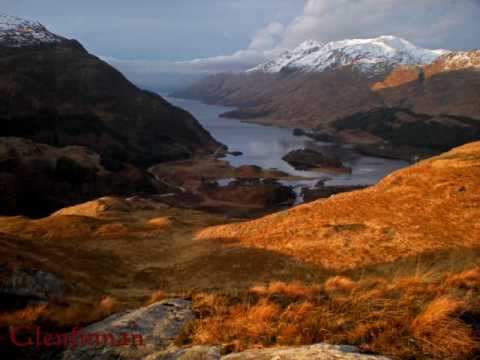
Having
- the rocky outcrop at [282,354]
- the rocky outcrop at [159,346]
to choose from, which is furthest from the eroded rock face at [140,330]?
the rocky outcrop at [282,354]

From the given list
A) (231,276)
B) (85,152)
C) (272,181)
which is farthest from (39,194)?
(231,276)

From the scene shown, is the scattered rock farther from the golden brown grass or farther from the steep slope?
the steep slope

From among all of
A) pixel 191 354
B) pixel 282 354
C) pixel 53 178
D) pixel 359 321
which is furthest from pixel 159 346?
pixel 53 178

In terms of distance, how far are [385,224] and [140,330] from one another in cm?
2066

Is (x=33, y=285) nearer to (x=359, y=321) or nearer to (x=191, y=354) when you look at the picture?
(x=191, y=354)

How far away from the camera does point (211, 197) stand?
14562 cm

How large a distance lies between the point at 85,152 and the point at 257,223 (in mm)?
142232

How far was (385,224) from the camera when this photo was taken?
25.6 m

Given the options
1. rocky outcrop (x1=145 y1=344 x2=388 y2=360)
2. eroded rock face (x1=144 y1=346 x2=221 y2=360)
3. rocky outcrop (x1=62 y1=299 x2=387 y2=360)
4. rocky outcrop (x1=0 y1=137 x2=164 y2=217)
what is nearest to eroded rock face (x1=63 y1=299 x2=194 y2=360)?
rocky outcrop (x1=62 y1=299 x2=387 y2=360)

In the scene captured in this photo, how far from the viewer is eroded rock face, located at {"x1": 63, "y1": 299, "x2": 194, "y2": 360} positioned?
8164 mm

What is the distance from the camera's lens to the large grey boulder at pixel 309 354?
646 cm

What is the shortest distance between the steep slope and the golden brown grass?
1113 centimetres

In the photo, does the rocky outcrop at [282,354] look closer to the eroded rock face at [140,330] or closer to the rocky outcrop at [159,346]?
the rocky outcrop at [159,346]

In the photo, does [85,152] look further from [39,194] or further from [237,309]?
[237,309]
